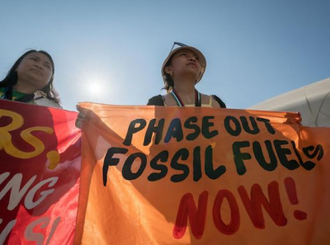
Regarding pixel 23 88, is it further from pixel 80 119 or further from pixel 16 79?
pixel 80 119

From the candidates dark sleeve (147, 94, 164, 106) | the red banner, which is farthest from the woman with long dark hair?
dark sleeve (147, 94, 164, 106)

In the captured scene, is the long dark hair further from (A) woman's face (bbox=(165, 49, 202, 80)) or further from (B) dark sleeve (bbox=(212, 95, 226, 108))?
(B) dark sleeve (bbox=(212, 95, 226, 108))

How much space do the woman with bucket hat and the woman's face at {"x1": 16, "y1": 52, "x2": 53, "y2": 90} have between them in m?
1.11

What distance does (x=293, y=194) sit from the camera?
1.43 meters

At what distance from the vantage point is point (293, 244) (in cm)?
123

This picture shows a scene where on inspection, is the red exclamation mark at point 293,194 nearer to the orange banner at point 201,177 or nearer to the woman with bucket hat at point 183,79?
the orange banner at point 201,177

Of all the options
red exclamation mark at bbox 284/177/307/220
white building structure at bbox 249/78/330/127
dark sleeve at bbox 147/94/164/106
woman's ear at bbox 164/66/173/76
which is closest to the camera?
red exclamation mark at bbox 284/177/307/220

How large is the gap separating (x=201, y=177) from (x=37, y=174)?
1.01 m

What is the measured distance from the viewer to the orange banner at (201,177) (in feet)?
4.09

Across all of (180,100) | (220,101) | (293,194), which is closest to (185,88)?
(180,100)

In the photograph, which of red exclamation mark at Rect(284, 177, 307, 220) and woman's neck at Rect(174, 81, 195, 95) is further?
woman's neck at Rect(174, 81, 195, 95)

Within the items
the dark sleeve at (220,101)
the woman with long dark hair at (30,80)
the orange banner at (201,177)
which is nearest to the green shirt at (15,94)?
the woman with long dark hair at (30,80)

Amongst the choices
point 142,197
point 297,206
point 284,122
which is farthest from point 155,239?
point 284,122

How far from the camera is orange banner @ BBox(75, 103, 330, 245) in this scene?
1.25m
